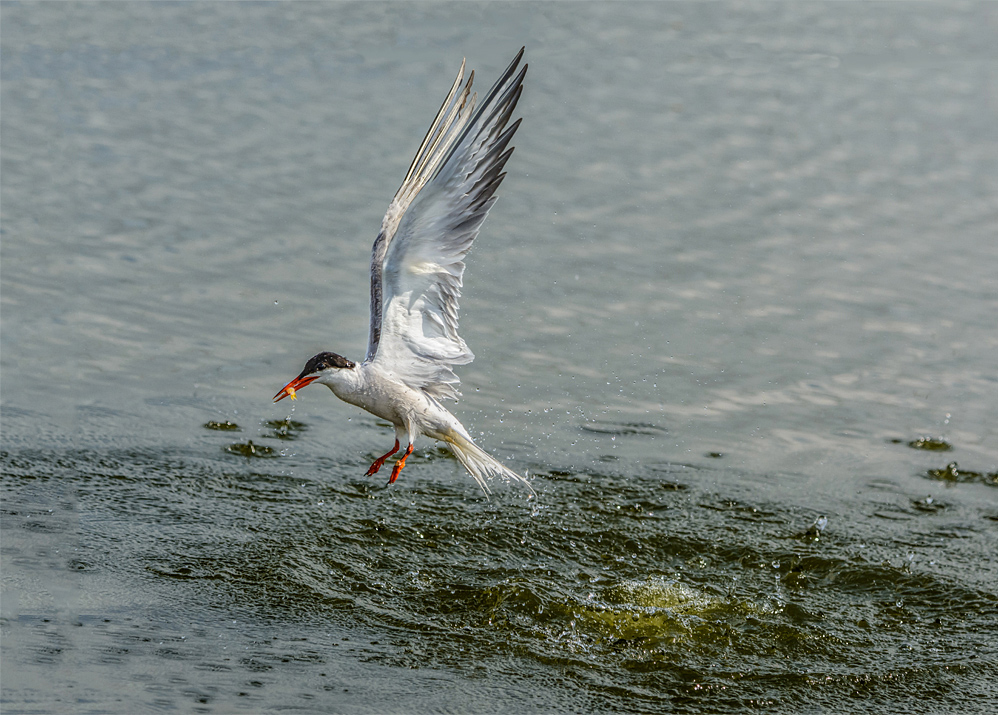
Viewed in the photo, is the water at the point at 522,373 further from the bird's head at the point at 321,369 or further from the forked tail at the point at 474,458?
the bird's head at the point at 321,369

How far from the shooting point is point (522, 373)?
9742 mm

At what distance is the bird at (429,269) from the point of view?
6625 millimetres

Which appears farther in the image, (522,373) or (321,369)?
(522,373)

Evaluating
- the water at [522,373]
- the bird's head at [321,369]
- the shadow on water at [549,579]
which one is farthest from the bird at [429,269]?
the water at [522,373]

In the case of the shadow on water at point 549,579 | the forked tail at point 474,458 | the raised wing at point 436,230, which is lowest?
the shadow on water at point 549,579

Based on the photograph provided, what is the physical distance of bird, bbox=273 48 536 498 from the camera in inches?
261

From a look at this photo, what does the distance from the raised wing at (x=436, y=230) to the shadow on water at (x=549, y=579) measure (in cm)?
134

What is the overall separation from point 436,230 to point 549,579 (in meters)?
2.27

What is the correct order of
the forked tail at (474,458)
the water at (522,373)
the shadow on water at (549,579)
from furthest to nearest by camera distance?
the forked tail at (474,458) < the water at (522,373) < the shadow on water at (549,579)

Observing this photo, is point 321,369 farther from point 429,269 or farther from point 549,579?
point 549,579

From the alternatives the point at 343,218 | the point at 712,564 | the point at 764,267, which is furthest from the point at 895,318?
the point at 343,218

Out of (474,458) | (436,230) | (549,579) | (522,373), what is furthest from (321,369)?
(522,373)

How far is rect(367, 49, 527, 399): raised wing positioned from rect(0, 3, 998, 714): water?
4.66 ft

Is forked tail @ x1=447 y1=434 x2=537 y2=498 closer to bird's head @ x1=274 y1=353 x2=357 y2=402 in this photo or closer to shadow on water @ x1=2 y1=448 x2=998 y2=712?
shadow on water @ x1=2 y1=448 x2=998 y2=712
